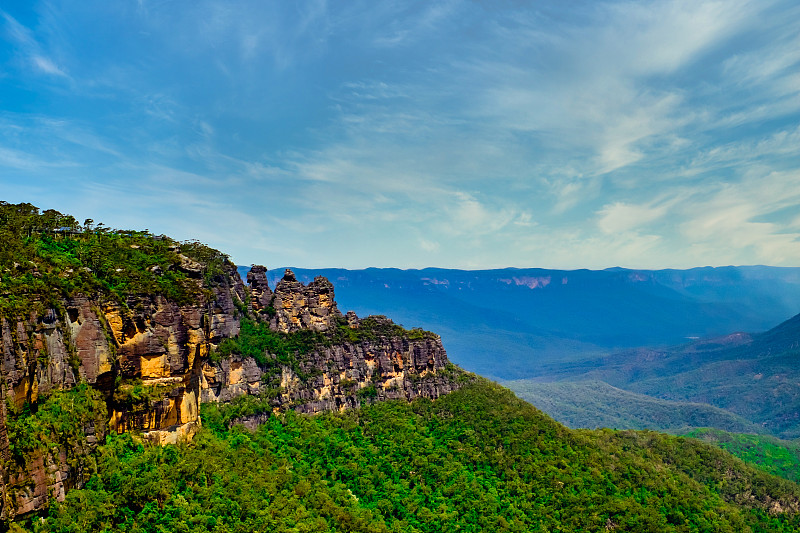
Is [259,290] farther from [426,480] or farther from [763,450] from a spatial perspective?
[763,450]

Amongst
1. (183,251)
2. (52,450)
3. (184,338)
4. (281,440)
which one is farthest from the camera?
(281,440)

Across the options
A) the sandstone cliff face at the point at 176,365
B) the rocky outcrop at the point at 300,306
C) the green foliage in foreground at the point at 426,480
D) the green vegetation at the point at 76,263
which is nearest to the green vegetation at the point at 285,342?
the sandstone cliff face at the point at 176,365

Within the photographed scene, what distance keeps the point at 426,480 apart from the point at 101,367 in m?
40.1

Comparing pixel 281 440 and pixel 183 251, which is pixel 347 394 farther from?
pixel 183 251

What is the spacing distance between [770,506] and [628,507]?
120 ft

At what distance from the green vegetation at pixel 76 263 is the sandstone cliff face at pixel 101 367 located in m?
0.96

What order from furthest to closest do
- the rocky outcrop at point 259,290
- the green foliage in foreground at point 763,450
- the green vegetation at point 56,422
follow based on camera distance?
the green foliage in foreground at point 763,450
the rocky outcrop at point 259,290
the green vegetation at point 56,422

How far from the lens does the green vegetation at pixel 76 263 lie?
117ft

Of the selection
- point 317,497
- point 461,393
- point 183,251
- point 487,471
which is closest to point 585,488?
point 487,471

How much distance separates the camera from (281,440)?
200 ft

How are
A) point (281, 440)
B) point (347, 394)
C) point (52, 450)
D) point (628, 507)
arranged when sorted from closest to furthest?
1. point (52, 450)
2. point (281, 440)
3. point (628, 507)
4. point (347, 394)

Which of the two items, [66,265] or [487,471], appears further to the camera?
[487,471]

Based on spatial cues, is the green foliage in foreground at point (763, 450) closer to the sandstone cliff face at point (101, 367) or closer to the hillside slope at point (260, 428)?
the hillside slope at point (260, 428)

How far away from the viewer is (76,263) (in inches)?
1708
